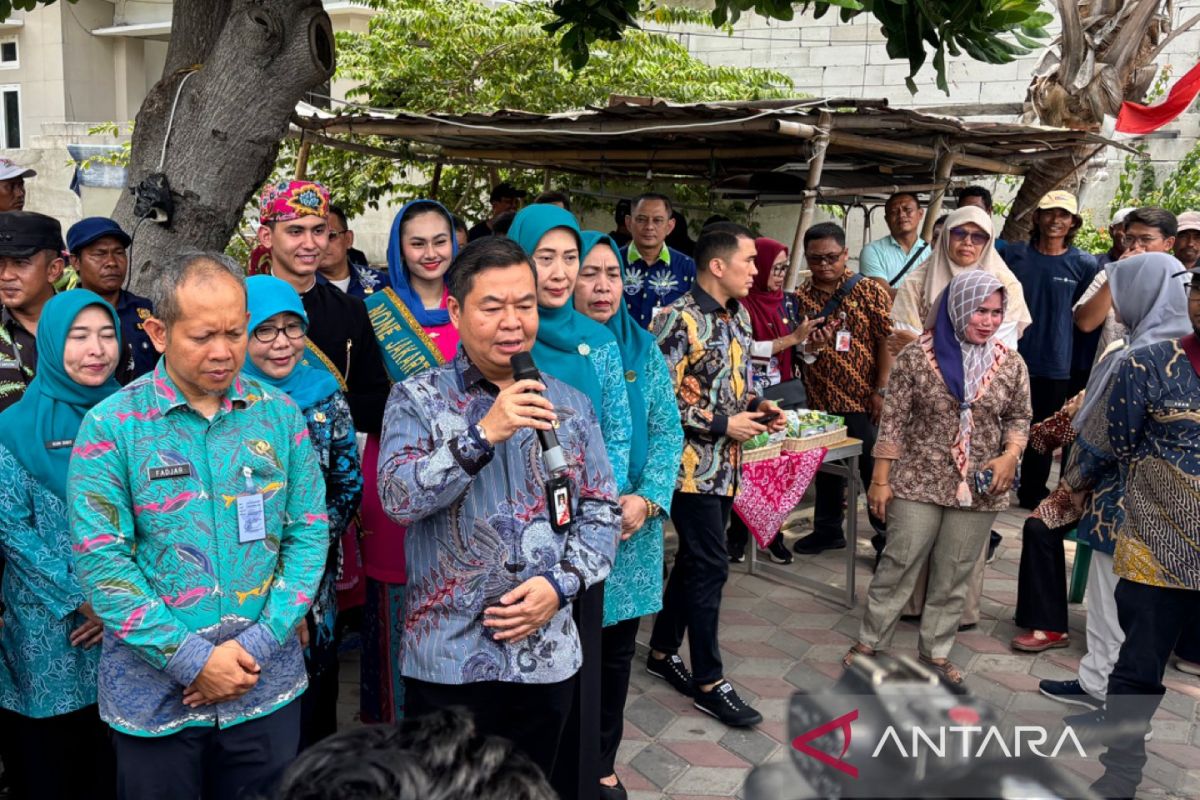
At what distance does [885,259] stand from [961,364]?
2299 millimetres

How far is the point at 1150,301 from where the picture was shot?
4270 mm

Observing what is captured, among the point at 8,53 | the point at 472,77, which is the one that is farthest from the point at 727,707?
the point at 8,53

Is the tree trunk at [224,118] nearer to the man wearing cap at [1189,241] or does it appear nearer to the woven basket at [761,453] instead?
the woven basket at [761,453]

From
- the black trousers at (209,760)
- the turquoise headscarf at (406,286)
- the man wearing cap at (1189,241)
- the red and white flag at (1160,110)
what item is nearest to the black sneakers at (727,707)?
the turquoise headscarf at (406,286)

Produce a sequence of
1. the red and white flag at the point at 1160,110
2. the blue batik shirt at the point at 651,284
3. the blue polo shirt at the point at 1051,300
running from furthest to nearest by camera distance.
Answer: the red and white flag at the point at 1160,110, the blue polo shirt at the point at 1051,300, the blue batik shirt at the point at 651,284

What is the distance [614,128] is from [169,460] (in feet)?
14.6

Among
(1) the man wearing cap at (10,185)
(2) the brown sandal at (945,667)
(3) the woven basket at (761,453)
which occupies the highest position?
(1) the man wearing cap at (10,185)

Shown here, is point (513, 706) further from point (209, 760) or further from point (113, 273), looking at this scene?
point (113, 273)

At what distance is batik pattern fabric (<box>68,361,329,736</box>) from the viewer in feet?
6.96

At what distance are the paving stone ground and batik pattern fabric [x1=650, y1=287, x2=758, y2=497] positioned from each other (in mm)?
950

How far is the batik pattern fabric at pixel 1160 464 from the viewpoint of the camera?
10.4ft

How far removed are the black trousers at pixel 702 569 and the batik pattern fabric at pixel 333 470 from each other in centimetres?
146

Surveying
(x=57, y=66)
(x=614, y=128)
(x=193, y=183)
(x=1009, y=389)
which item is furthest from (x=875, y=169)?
(x=57, y=66)

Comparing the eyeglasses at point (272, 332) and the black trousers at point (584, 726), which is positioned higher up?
the eyeglasses at point (272, 332)
